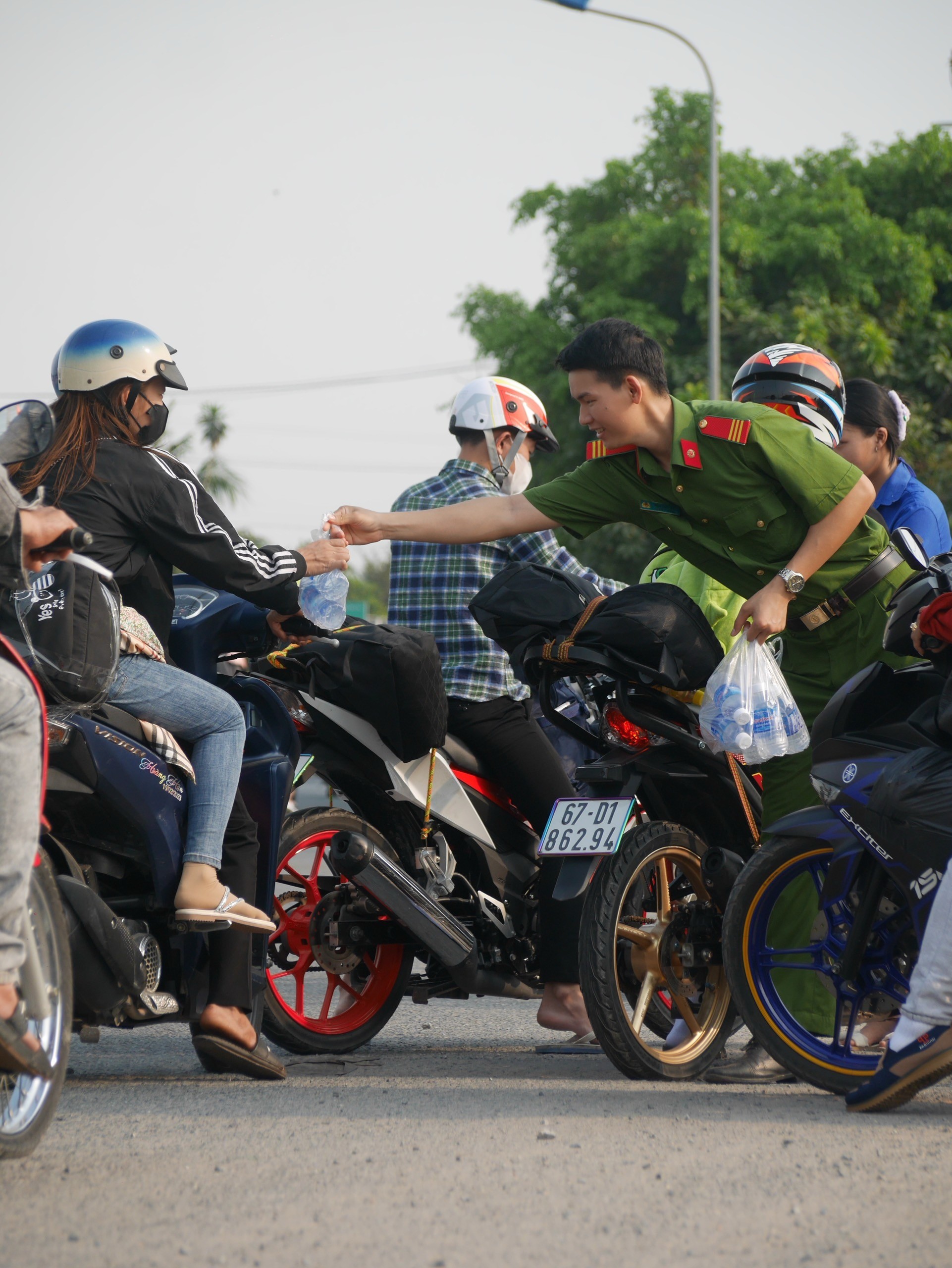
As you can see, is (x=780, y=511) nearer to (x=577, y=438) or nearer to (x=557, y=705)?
(x=557, y=705)

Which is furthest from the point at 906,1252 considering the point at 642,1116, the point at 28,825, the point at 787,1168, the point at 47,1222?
the point at 28,825

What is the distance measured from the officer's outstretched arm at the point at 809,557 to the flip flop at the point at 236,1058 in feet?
6.11

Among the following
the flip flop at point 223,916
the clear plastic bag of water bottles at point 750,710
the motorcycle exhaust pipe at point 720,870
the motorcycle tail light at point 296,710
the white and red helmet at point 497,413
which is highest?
the white and red helmet at point 497,413

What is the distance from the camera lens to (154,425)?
4.25m

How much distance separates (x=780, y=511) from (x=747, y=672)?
1.87 ft

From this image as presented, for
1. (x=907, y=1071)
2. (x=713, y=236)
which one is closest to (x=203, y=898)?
(x=907, y=1071)

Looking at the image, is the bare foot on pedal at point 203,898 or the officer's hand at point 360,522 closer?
the bare foot on pedal at point 203,898

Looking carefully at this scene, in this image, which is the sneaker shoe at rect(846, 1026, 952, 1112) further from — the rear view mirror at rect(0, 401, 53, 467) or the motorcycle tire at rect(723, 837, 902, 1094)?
the rear view mirror at rect(0, 401, 53, 467)

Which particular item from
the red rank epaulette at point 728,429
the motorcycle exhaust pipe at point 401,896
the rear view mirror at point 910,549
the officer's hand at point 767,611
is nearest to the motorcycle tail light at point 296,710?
the motorcycle exhaust pipe at point 401,896

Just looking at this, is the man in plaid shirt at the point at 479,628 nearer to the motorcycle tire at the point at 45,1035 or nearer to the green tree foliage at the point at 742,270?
the motorcycle tire at the point at 45,1035

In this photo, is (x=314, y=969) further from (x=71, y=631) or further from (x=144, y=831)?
(x=71, y=631)

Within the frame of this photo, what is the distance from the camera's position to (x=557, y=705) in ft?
16.2

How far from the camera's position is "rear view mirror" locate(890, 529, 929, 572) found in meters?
4.54

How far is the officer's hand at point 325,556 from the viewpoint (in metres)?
4.55
